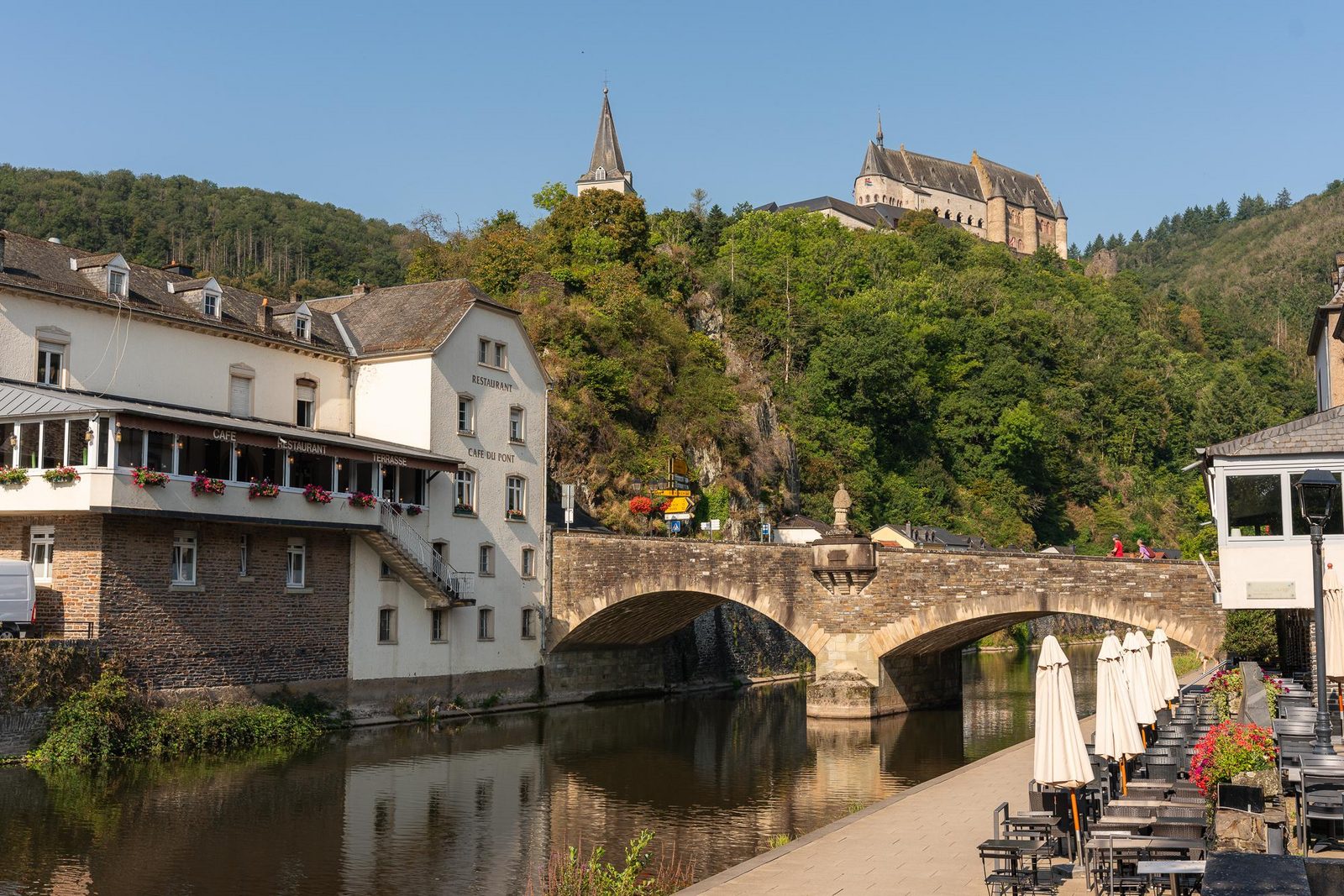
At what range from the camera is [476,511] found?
124ft

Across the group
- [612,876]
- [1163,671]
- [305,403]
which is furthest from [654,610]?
[612,876]

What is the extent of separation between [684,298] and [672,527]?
21912 mm

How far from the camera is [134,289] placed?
108ft

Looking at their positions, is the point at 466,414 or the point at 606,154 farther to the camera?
the point at 606,154

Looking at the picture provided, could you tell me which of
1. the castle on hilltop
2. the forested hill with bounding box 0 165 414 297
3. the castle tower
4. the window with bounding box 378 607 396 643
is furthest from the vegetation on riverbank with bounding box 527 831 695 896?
the castle on hilltop

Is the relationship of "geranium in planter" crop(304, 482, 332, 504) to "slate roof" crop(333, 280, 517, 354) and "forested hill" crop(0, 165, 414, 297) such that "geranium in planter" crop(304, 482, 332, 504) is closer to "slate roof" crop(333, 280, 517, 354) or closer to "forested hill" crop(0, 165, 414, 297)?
"slate roof" crop(333, 280, 517, 354)

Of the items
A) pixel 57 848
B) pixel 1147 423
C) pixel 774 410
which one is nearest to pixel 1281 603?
pixel 57 848

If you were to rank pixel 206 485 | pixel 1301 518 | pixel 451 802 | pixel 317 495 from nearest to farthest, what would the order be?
pixel 451 802
pixel 1301 518
pixel 206 485
pixel 317 495

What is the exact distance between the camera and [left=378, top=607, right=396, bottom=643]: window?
34.5 metres

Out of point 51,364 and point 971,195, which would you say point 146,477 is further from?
point 971,195

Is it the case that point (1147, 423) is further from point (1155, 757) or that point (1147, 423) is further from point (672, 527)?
point (1155, 757)

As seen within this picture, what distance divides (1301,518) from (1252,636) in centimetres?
712

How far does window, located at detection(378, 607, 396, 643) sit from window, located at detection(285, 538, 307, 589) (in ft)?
9.22

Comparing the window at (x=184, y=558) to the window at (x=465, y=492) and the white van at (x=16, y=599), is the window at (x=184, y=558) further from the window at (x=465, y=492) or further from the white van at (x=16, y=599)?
the window at (x=465, y=492)
